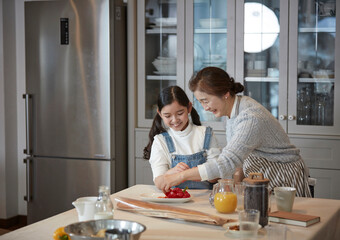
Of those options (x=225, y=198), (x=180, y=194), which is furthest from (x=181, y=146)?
(x=225, y=198)

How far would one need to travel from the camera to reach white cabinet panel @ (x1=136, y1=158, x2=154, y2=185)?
12.6 ft

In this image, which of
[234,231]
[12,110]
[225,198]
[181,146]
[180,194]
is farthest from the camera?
[12,110]

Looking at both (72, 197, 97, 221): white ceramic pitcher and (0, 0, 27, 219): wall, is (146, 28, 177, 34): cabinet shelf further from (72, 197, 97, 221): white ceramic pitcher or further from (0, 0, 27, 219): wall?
(72, 197, 97, 221): white ceramic pitcher

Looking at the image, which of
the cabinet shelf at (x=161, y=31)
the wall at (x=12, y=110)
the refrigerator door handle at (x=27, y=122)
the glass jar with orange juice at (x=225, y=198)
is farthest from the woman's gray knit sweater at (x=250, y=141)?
the wall at (x=12, y=110)

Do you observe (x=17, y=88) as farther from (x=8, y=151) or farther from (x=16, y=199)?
(x=16, y=199)

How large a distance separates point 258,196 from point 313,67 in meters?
1.99

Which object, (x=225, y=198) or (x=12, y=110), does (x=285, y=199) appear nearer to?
(x=225, y=198)

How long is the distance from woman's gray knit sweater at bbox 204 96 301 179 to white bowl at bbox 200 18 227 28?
4.59 ft

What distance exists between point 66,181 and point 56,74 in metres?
0.79

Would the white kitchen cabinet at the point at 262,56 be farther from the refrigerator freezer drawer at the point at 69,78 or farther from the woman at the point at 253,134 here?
the woman at the point at 253,134

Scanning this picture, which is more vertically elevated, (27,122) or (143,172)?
(27,122)

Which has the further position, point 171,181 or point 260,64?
point 260,64

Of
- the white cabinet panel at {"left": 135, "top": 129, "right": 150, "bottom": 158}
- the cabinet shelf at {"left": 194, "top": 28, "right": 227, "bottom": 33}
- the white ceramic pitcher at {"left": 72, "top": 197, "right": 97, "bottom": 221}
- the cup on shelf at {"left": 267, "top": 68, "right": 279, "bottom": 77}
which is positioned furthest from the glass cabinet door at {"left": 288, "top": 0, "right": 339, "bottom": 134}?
the white ceramic pitcher at {"left": 72, "top": 197, "right": 97, "bottom": 221}

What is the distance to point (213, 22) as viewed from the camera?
3.71 m
